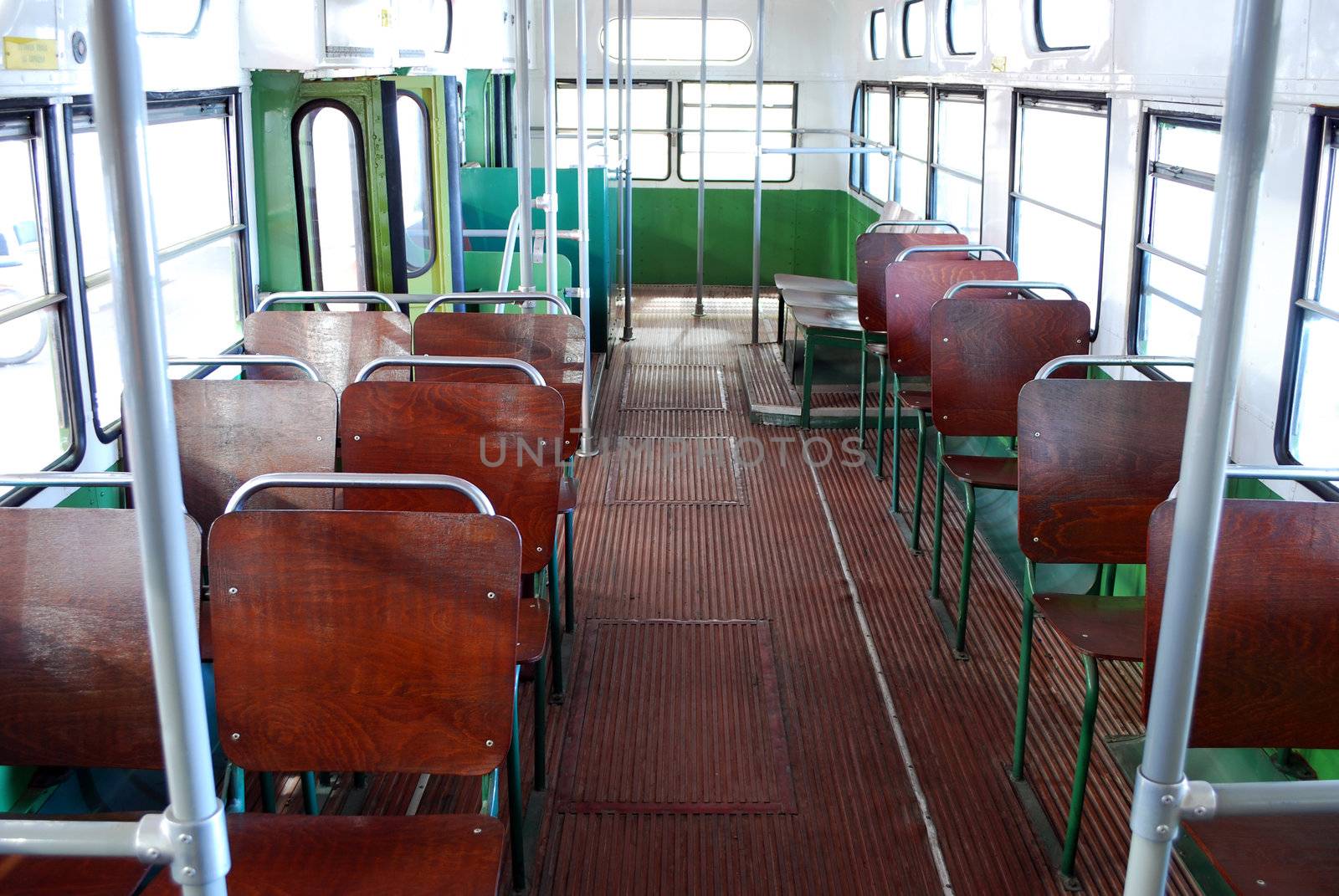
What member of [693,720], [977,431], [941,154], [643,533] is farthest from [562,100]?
[693,720]

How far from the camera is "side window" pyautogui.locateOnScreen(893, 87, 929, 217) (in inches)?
298

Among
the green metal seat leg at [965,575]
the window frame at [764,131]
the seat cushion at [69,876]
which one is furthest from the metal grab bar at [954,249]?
the window frame at [764,131]

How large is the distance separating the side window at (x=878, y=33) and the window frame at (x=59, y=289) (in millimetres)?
6355

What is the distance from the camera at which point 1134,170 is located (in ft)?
13.6

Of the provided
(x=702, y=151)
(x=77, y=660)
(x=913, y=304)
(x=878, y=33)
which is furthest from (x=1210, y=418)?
(x=878, y=33)

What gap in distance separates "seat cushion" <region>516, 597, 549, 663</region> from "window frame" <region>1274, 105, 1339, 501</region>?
191 cm

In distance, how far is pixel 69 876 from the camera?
180 cm

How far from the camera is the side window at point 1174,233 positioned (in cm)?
375

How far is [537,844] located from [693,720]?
2.37 feet

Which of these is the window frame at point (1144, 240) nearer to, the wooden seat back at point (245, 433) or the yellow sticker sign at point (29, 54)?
the wooden seat back at point (245, 433)

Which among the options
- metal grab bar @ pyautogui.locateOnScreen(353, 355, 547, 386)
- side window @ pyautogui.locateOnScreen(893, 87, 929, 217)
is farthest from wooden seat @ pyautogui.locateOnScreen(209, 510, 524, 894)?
side window @ pyautogui.locateOnScreen(893, 87, 929, 217)

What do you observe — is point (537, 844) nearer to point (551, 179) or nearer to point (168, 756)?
point (168, 756)

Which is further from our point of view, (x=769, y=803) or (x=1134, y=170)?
(x=1134, y=170)

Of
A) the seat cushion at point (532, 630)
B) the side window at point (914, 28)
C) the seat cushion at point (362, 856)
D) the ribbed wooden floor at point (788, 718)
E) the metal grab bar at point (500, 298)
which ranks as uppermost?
the side window at point (914, 28)
